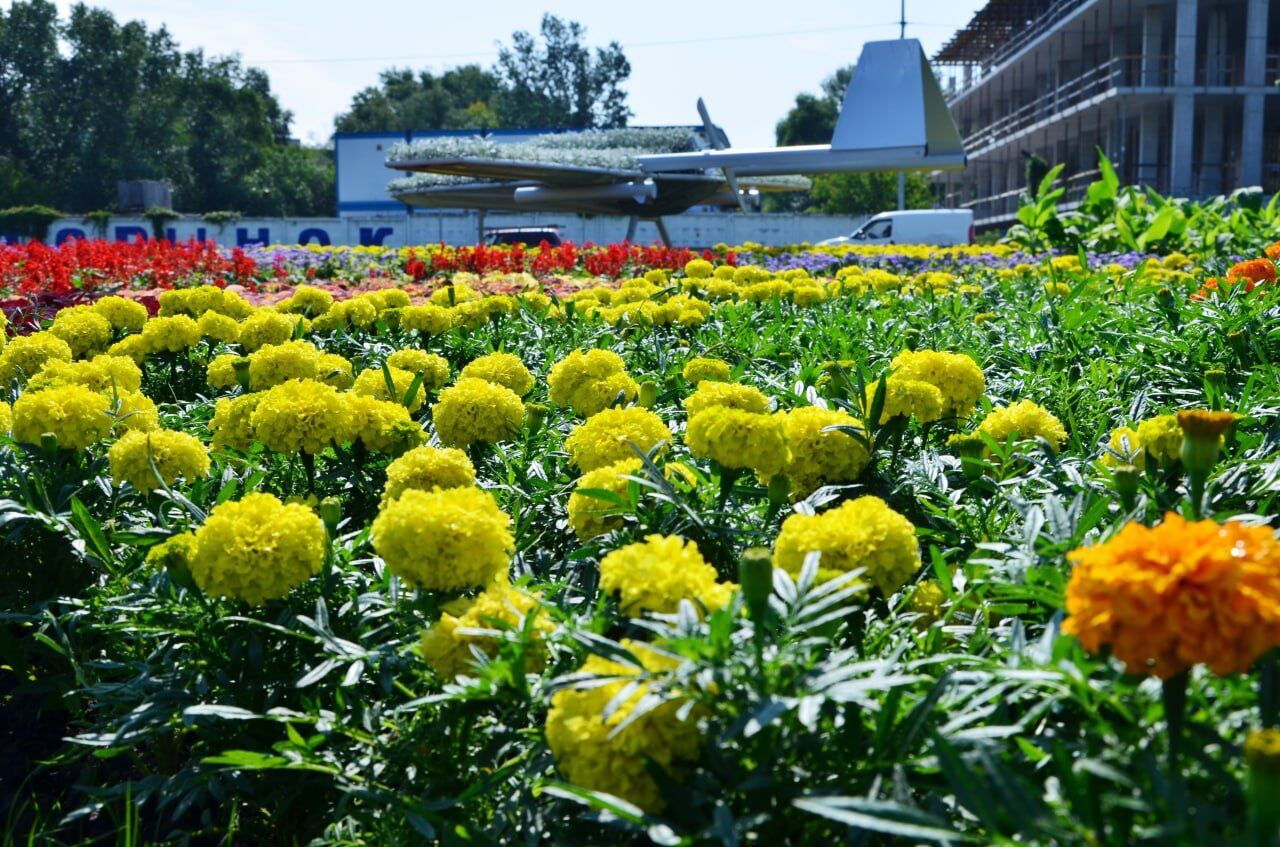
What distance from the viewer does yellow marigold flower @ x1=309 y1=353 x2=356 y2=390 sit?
3049 mm

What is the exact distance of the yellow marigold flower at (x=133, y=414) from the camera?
2635mm

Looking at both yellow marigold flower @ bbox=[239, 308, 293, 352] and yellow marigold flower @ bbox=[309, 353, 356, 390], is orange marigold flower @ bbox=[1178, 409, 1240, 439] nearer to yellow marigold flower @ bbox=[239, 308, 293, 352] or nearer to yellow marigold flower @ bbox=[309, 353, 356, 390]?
yellow marigold flower @ bbox=[309, 353, 356, 390]

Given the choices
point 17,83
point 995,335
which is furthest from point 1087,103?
point 17,83

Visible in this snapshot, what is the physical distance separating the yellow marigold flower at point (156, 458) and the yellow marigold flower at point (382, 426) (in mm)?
334

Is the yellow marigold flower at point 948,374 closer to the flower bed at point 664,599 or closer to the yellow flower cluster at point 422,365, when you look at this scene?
the flower bed at point 664,599

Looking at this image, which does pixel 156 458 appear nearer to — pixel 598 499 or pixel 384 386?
pixel 384 386

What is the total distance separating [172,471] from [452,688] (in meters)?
1.17

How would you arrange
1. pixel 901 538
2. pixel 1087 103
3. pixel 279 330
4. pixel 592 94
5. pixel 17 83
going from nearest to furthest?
pixel 901 538 < pixel 279 330 < pixel 1087 103 < pixel 17 83 < pixel 592 94

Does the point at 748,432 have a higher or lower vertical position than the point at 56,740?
higher

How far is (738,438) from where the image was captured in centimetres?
191

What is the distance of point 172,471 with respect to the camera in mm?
2365

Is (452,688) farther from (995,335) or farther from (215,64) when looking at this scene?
(215,64)

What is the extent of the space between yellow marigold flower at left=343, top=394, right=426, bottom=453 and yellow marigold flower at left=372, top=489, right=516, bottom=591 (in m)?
0.77

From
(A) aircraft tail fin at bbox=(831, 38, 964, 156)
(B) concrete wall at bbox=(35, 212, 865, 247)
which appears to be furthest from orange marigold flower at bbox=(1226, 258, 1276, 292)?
(B) concrete wall at bbox=(35, 212, 865, 247)
